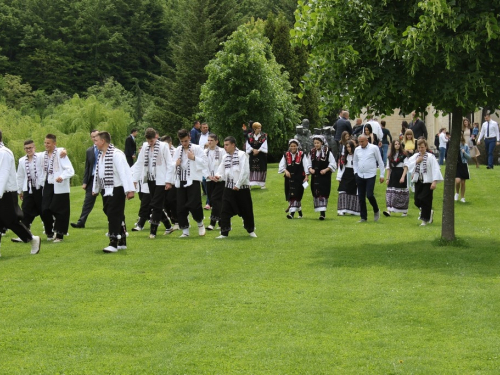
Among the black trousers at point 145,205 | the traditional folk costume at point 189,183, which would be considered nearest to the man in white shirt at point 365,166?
the traditional folk costume at point 189,183

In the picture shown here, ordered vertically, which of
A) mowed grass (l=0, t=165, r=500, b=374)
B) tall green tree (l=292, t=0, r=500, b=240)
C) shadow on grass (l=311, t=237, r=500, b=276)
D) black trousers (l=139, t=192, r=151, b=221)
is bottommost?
mowed grass (l=0, t=165, r=500, b=374)

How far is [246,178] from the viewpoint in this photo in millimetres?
18391

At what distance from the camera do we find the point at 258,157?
2886 cm

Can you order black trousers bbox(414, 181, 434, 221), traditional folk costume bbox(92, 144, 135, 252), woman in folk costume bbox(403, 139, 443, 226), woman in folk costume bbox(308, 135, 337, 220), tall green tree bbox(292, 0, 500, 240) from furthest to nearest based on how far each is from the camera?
woman in folk costume bbox(308, 135, 337, 220), black trousers bbox(414, 181, 434, 221), woman in folk costume bbox(403, 139, 443, 226), traditional folk costume bbox(92, 144, 135, 252), tall green tree bbox(292, 0, 500, 240)

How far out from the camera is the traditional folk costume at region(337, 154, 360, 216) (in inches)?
932

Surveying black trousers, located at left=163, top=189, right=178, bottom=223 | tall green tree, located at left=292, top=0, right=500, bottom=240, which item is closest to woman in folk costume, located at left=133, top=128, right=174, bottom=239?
black trousers, located at left=163, top=189, right=178, bottom=223

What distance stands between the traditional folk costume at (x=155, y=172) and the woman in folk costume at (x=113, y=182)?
7.17 feet

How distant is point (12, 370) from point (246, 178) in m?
10.4

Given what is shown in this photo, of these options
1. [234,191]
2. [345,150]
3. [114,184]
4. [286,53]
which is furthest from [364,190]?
[286,53]

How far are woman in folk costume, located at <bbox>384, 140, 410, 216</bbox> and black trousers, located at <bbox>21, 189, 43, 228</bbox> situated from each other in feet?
30.4

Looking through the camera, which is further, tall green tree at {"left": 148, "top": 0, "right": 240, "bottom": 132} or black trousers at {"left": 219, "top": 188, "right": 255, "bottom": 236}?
tall green tree at {"left": 148, "top": 0, "right": 240, "bottom": 132}

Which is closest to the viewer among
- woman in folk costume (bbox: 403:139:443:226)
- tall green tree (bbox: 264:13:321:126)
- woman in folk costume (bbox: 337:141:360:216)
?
woman in folk costume (bbox: 403:139:443:226)

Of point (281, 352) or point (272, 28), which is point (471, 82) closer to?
point (281, 352)

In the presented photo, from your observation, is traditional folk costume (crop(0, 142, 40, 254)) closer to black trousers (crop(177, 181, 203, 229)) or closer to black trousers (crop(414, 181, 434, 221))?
black trousers (crop(177, 181, 203, 229))
